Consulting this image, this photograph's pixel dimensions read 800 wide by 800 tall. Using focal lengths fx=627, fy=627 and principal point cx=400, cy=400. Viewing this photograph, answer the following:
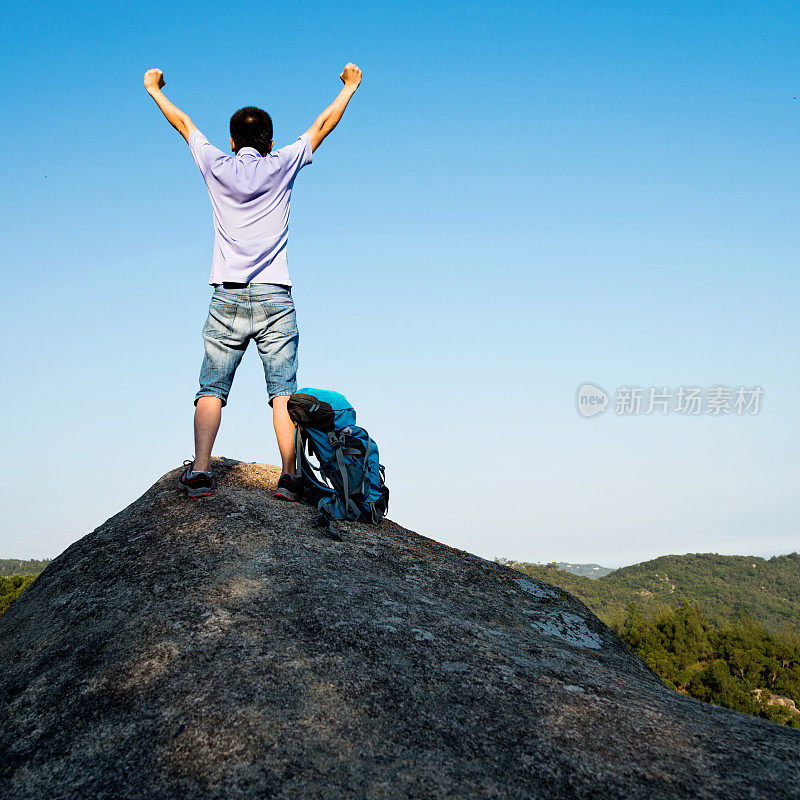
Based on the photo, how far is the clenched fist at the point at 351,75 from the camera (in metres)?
5.88

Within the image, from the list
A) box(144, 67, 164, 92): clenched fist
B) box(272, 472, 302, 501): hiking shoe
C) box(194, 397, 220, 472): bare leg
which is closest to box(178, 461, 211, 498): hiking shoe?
box(194, 397, 220, 472): bare leg

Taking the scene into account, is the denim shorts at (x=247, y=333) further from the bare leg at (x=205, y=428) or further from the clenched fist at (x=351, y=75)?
the clenched fist at (x=351, y=75)

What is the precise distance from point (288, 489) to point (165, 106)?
3767mm

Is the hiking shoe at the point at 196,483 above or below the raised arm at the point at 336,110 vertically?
below

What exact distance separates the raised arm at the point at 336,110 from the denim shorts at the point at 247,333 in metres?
1.46

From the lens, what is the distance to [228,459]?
6703 millimetres

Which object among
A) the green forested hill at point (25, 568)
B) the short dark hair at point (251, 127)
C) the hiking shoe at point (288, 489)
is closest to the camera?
the hiking shoe at point (288, 489)

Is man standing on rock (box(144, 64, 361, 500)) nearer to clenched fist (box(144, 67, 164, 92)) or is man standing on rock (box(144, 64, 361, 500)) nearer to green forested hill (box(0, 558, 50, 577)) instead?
clenched fist (box(144, 67, 164, 92))

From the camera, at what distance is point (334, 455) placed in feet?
18.4

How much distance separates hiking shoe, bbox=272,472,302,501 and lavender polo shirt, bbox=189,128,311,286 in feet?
5.79

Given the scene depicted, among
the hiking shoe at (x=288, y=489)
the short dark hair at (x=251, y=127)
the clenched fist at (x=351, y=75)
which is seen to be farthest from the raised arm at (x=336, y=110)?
the hiking shoe at (x=288, y=489)

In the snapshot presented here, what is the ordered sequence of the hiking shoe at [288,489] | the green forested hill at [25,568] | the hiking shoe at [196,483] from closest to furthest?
the hiking shoe at [196,483] < the hiking shoe at [288,489] < the green forested hill at [25,568]

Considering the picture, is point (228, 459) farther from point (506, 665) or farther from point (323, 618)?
point (506, 665)

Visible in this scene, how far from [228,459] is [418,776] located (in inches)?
189
